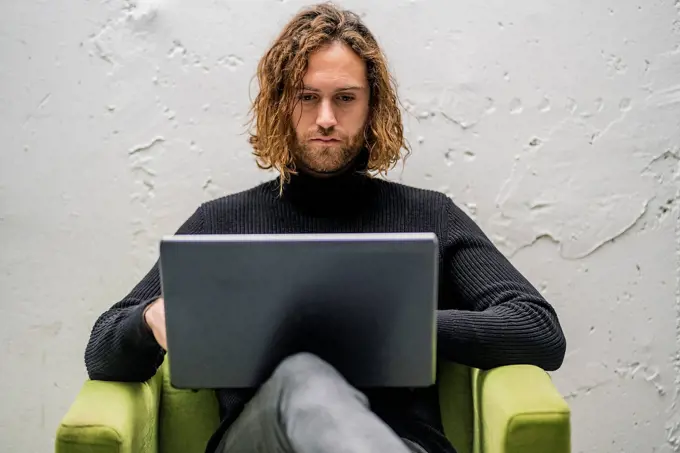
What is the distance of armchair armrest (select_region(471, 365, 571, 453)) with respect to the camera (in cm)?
111

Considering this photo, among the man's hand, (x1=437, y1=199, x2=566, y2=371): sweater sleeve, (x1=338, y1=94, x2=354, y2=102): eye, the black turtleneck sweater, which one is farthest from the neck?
the man's hand

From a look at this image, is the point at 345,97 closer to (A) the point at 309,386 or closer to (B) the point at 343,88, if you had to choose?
(B) the point at 343,88

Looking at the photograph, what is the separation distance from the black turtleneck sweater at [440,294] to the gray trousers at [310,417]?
18 cm

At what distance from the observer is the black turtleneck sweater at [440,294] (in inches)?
48.9

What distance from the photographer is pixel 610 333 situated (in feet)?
5.72

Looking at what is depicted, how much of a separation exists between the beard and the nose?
0.08ft

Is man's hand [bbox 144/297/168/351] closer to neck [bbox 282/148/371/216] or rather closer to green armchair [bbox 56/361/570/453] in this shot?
green armchair [bbox 56/361/570/453]

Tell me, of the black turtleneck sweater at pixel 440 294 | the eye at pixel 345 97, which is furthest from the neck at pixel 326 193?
the eye at pixel 345 97

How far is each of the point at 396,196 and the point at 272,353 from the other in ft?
1.72

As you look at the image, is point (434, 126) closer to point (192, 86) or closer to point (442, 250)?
point (442, 250)

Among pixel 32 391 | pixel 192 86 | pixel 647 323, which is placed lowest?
pixel 32 391

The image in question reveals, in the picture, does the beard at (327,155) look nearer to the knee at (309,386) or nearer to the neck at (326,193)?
the neck at (326,193)

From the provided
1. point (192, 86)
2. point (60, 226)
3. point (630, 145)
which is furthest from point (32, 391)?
point (630, 145)

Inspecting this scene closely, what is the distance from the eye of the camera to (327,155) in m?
1.40
